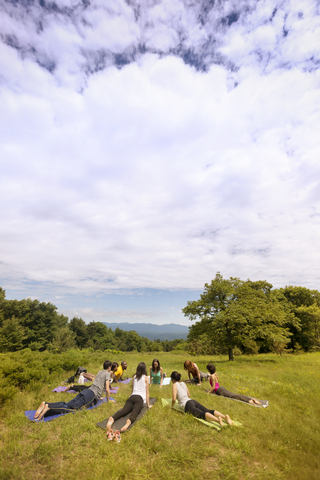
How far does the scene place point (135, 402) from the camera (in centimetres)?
735

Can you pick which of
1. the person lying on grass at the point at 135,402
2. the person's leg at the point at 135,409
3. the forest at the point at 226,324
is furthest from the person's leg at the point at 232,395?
the forest at the point at 226,324

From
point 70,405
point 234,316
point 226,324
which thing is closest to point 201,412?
point 70,405

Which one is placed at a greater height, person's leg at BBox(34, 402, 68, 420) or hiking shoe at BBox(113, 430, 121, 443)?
person's leg at BBox(34, 402, 68, 420)

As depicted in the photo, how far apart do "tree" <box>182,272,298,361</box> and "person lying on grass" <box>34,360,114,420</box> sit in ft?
40.7

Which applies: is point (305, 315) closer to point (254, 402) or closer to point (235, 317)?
point (235, 317)

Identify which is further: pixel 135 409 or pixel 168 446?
pixel 135 409

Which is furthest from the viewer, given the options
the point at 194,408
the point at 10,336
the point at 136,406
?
the point at 10,336

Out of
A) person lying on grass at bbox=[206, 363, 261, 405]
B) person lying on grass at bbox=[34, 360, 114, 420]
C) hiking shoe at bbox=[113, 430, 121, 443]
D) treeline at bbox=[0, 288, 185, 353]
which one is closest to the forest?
treeline at bbox=[0, 288, 185, 353]

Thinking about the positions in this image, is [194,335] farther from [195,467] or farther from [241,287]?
[195,467]

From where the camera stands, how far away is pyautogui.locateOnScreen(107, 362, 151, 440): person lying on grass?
20.3 ft

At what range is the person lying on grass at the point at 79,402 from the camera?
6.82 metres

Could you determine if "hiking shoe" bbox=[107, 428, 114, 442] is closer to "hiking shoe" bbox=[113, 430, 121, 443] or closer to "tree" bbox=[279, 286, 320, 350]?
"hiking shoe" bbox=[113, 430, 121, 443]

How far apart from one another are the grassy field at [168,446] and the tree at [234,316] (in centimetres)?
1104

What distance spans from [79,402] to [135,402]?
2.23 meters
